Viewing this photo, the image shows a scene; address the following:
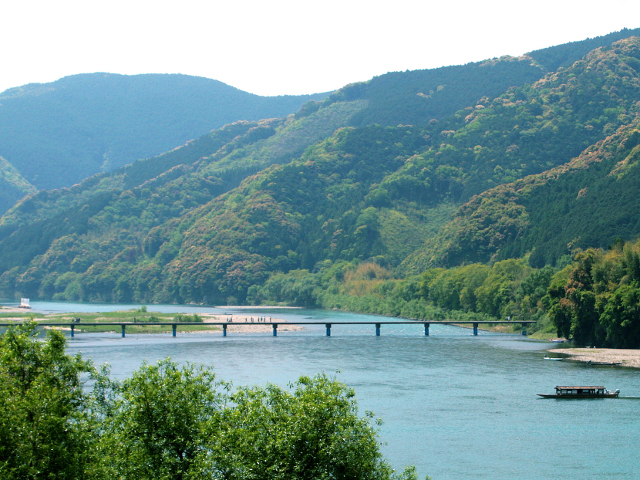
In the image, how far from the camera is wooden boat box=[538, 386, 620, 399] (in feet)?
243

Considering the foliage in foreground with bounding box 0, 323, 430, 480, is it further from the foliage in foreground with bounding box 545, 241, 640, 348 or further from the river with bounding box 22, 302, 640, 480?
the foliage in foreground with bounding box 545, 241, 640, 348

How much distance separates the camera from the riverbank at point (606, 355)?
310ft

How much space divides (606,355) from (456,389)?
28.7 metres

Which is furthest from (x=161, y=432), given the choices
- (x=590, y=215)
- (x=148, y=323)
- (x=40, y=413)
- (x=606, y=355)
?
(x=590, y=215)

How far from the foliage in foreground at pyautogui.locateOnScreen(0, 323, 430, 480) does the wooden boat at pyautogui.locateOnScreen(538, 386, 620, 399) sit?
47.1 metres

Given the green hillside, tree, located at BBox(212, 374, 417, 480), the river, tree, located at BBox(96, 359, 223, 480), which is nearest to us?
tree, located at BBox(212, 374, 417, 480)

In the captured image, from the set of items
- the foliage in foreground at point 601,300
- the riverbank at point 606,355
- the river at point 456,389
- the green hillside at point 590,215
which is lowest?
the river at point 456,389

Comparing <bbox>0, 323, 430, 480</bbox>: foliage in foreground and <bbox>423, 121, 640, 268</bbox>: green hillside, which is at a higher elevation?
<bbox>423, 121, 640, 268</bbox>: green hillside

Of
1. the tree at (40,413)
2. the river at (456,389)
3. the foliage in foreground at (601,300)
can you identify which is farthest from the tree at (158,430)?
the foliage in foreground at (601,300)

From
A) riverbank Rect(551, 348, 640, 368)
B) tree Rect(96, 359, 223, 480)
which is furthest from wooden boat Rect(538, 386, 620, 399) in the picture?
tree Rect(96, 359, 223, 480)

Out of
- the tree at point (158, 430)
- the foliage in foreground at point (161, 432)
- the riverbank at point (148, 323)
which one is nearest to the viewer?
the foliage in foreground at point (161, 432)

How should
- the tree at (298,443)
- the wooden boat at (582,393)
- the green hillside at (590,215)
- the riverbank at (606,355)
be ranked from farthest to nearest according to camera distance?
the green hillside at (590,215)
the riverbank at (606,355)
the wooden boat at (582,393)
the tree at (298,443)

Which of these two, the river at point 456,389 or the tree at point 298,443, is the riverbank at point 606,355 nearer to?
the river at point 456,389

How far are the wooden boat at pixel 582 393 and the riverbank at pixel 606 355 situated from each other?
19.0 meters
